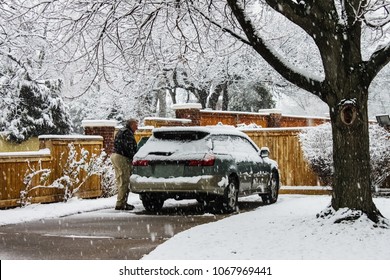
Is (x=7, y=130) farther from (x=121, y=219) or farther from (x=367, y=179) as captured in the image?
(x=367, y=179)

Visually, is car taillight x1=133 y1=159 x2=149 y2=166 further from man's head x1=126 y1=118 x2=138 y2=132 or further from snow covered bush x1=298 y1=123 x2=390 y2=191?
snow covered bush x1=298 y1=123 x2=390 y2=191

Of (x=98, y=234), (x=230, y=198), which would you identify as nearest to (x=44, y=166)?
(x=230, y=198)

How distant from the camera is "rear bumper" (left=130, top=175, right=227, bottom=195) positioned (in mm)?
12141

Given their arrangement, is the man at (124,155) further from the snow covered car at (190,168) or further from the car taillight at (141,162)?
the car taillight at (141,162)

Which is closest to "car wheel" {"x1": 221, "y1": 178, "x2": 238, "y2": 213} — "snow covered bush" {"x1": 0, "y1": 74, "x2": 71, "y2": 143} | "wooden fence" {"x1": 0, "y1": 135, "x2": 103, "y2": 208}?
"wooden fence" {"x1": 0, "y1": 135, "x2": 103, "y2": 208}

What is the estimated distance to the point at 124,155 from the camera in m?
13.6

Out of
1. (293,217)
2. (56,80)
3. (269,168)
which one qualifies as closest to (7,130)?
(56,80)

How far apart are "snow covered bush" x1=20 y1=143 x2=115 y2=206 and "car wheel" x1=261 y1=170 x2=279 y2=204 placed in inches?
161

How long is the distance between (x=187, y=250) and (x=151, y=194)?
447 cm

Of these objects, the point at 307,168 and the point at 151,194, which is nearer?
the point at 151,194

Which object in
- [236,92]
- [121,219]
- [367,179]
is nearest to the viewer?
[367,179]

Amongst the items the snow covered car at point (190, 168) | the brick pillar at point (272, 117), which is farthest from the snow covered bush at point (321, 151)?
the brick pillar at point (272, 117)

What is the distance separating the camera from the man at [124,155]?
1355 centimetres

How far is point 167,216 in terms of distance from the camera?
12609 mm
